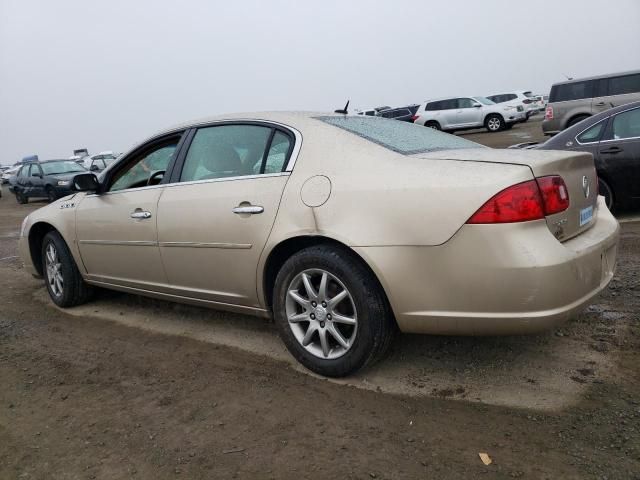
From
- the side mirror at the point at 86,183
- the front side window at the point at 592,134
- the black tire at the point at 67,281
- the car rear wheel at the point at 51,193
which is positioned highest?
the side mirror at the point at 86,183

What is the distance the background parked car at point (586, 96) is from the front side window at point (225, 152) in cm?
1356

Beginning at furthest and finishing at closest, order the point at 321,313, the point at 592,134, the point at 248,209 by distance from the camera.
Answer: the point at 592,134 < the point at 248,209 < the point at 321,313

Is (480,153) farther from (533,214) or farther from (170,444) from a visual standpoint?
(170,444)

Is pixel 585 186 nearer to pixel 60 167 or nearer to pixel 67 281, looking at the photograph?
pixel 67 281

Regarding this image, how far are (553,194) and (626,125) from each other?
15.2 ft

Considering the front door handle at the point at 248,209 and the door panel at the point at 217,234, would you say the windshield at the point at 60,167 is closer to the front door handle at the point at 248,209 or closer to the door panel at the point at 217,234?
the door panel at the point at 217,234

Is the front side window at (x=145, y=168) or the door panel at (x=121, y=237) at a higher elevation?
the front side window at (x=145, y=168)

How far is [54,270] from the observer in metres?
4.89

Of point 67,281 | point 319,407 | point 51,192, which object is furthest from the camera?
point 51,192

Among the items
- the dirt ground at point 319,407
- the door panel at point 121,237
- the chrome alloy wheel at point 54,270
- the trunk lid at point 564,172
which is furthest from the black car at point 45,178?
the trunk lid at point 564,172

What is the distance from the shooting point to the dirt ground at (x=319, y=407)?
90.3 inches

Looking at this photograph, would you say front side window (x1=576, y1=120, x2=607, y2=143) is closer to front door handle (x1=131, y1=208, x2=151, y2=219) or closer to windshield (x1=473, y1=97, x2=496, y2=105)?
front door handle (x1=131, y1=208, x2=151, y2=219)

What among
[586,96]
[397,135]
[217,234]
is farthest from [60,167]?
[397,135]

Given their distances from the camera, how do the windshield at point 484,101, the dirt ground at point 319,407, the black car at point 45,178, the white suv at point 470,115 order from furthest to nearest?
the windshield at point 484,101 → the white suv at point 470,115 → the black car at point 45,178 → the dirt ground at point 319,407
